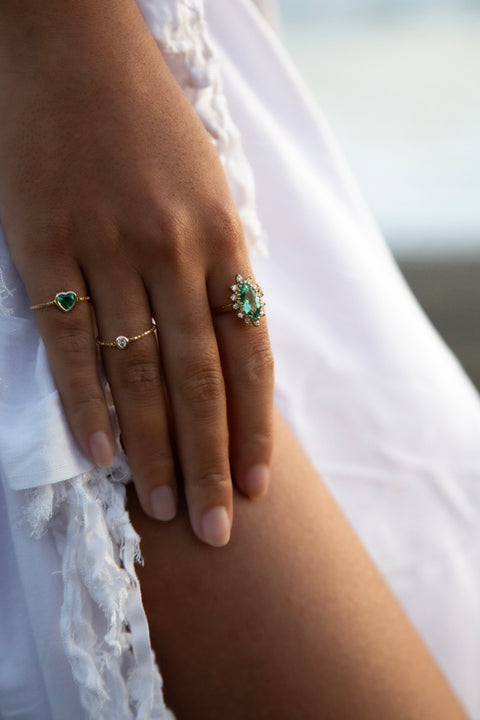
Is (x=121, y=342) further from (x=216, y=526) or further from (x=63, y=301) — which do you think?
(x=216, y=526)

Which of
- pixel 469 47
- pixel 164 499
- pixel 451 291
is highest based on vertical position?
pixel 469 47

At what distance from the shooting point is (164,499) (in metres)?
0.65

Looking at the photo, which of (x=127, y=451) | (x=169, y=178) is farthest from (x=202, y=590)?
(x=169, y=178)

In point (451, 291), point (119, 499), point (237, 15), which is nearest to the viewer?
point (119, 499)

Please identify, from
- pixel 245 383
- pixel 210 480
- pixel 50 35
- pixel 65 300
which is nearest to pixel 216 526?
A: pixel 210 480

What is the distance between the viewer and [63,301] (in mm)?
625

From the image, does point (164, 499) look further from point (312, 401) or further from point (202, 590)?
point (312, 401)

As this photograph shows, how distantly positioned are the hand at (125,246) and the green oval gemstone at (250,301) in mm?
16

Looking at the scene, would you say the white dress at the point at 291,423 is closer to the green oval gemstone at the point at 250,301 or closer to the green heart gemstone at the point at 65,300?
the green heart gemstone at the point at 65,300

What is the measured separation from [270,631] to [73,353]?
13.2 inches

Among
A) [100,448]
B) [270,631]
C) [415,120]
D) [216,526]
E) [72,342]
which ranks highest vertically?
[415,120]

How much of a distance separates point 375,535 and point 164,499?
342mm

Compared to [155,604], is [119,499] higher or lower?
higher

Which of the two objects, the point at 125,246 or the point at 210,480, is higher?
the point at 125,246
